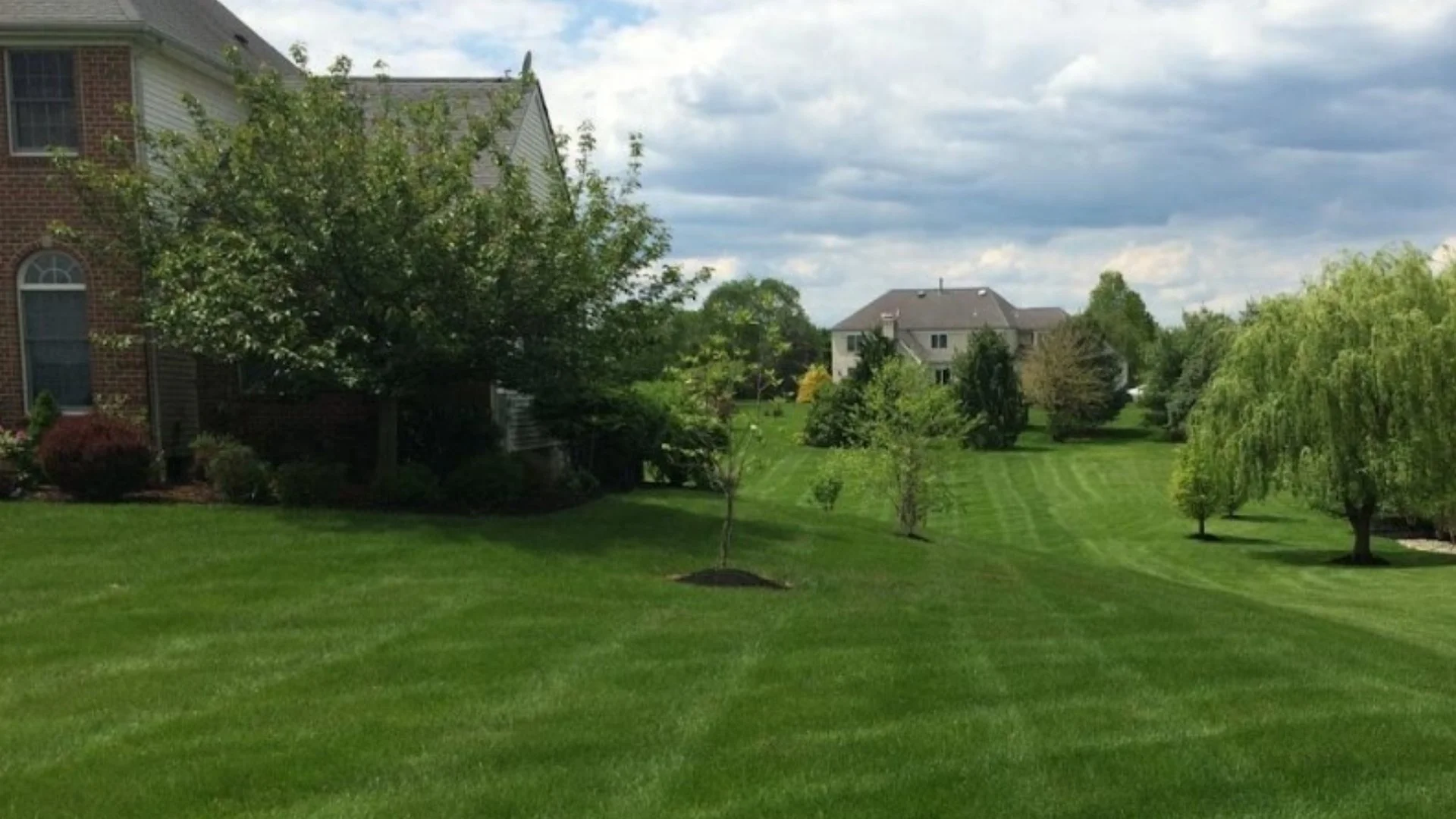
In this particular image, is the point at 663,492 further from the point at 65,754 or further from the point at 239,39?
the point at 65,754

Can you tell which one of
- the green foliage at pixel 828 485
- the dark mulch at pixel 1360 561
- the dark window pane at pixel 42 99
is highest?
the dark window pane at pixel 42 99

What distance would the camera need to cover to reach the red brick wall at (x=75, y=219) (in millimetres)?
17984

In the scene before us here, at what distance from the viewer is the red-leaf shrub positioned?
15.9 meters

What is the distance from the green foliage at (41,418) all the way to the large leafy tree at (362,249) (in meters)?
1.73

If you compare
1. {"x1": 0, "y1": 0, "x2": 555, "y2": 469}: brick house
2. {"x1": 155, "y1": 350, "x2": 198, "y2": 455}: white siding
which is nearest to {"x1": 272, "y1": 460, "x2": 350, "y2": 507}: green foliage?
{"x1": 155, "y1": 350, "x2": 198, "y2": 455}: white siding

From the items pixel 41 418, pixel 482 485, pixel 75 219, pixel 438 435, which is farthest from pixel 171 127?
pixel 482 485

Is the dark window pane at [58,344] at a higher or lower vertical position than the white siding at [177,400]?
higher

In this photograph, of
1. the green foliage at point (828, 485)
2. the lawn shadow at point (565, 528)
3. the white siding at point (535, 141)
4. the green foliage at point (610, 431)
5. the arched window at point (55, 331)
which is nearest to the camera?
Result: the lawn shadow at point (565, 528)

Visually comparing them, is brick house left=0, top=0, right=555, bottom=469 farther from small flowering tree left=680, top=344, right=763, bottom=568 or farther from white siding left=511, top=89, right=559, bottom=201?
small flowering tree left=680, top=344, right=763, bottom=568

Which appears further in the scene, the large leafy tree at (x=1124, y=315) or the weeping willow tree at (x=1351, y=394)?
the large leafy tree at (x=1124, y=315)

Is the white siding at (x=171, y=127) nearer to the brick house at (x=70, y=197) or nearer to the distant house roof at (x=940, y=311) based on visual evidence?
the brick house at (x=70, y=197)

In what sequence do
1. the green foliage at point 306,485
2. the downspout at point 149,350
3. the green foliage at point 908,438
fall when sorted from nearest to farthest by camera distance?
the green foliage at point 306,485 → the downspout at point 149,350 → the green foliage at point 908,438

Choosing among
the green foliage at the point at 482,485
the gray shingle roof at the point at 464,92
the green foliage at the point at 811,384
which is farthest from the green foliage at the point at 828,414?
the green foliage at the point at 482,485

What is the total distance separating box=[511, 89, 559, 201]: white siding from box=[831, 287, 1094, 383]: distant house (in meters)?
66.3
